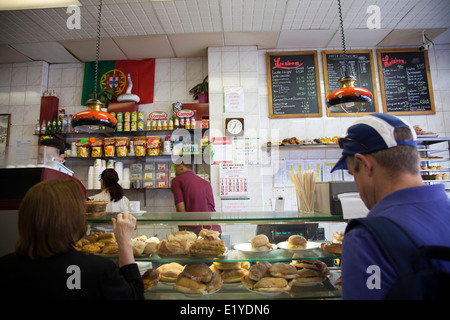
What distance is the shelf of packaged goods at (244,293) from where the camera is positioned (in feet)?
5.08

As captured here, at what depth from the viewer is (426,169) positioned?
4309mm

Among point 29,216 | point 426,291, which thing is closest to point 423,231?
point 426,291

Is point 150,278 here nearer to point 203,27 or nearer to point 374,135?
point 374,135

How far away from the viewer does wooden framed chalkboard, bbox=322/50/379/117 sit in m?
5.03

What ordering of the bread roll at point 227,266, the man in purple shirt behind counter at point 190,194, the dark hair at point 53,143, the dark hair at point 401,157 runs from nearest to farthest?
the dark hair at point 401,157, the bread roll at point 227,266, the man in purple shirt behind counter at point 190,194, the dark hair at point 53,143

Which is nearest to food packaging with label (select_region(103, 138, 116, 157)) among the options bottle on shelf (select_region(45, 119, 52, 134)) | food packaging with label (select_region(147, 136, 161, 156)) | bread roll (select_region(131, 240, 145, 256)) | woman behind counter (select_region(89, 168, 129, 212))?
food packaging with label (select_region(147, 136, 161, 156))

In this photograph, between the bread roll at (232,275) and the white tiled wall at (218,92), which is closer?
the bread roll at (232,275)

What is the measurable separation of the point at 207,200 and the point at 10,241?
2147mm

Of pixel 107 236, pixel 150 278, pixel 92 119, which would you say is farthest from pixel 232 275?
pixel 92 119

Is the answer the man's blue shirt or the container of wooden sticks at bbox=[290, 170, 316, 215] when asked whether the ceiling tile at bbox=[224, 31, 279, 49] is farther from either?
the man's blue shirt

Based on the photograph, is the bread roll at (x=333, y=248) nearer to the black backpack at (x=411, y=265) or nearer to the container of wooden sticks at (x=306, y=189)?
the container of wooden sticks at (x=306, y=189)

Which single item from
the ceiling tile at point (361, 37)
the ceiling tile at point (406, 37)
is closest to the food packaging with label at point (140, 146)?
the ceiling tile at point (361, 37)

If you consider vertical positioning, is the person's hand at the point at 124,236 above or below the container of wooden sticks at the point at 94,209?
below

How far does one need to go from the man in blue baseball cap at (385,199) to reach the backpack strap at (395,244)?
0.05 feet
